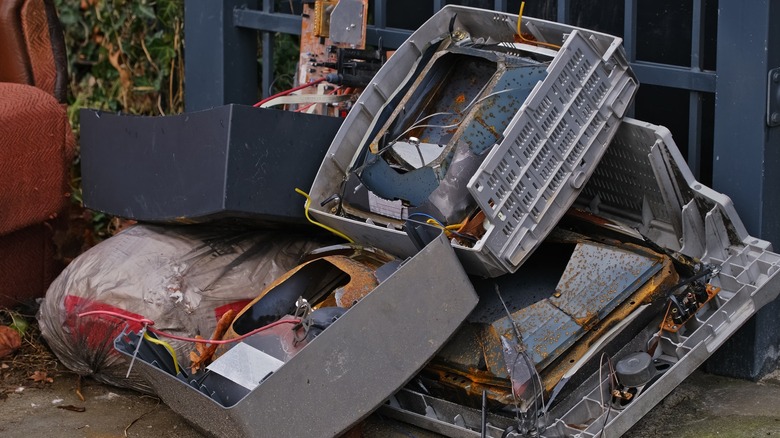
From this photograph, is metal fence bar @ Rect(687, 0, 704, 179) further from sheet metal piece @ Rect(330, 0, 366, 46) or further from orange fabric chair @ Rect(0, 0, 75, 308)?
orange fabric chair @ Rect(0, 0, 75, 308)

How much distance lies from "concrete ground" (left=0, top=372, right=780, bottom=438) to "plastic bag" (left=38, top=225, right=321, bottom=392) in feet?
0.27

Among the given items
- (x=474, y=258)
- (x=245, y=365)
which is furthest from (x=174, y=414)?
(x=474, y=258)

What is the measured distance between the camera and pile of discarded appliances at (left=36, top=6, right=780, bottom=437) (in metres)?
2.83

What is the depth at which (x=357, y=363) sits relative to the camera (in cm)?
280

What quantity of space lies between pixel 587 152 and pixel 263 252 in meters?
1.14

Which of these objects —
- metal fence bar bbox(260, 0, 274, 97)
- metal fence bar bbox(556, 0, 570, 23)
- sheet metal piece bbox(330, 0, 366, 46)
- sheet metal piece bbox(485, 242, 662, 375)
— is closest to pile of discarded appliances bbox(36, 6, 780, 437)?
sheet metal piece bbox(485, 242, 662, 375)

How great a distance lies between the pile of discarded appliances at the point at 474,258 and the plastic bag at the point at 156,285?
4.2 inches

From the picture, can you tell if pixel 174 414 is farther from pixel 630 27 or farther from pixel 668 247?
pixel 630 27

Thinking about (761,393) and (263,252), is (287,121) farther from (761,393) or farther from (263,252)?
(761,393)

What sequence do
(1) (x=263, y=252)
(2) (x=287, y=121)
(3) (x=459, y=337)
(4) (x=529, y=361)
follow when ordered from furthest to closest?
(1) (x=263, y=252) < (2) (x=287, y=121) < (3) (x=459, y=337) < (4) (x=529, y=361)

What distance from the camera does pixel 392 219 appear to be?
3182 millimetres

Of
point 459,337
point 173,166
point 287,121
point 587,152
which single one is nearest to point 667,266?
point 587,152

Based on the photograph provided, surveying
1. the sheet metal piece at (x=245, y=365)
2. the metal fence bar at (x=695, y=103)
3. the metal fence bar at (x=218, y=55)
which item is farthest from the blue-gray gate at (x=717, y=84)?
the sheet metal piece at (x=245, y=365)

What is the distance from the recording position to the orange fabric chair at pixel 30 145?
3.74m
